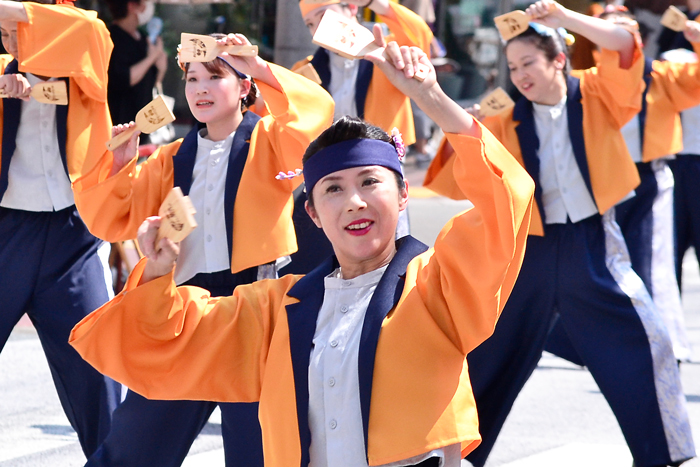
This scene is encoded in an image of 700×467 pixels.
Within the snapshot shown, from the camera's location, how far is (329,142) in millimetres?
2660

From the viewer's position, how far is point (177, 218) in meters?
2.42

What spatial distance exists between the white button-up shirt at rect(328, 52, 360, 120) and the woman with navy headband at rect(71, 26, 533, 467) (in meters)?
2.59

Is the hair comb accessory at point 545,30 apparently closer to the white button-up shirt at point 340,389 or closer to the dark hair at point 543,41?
the dark hair at point 543,41

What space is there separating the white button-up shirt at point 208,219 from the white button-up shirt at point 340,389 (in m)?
1.18

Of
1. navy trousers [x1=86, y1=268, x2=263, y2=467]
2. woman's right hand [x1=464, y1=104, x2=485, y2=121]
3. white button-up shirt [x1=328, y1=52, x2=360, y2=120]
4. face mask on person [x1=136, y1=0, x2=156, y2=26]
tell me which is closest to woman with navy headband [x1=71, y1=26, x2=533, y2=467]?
navy trousers [x1=86, y1=268, x2=263, y2=467]

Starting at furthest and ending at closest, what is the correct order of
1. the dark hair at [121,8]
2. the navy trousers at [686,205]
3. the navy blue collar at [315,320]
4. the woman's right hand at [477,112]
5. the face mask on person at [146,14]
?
the face mask on person at [146,14], the dark hair at [121,8], the navy trousers at [686,205], the woman's right hand at [477,112], the navy blue collar at [315,320]

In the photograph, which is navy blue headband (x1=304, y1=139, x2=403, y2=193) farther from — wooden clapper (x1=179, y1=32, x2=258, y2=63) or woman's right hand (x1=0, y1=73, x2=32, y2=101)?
woman's right hand (x1=0, y1=73, x2=32, y2=101)

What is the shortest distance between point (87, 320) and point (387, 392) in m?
0.79

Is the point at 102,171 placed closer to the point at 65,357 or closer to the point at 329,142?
the point at 65,357

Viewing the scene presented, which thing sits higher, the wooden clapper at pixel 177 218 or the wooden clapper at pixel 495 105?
the wooden clapper at pixel 177 218

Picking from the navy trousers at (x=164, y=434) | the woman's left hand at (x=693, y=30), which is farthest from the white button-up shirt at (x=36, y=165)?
the woman's left hand at (x=693, y=30)

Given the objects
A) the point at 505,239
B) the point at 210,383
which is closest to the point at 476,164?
the point at 505,239

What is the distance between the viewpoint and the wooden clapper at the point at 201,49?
344 centimetres

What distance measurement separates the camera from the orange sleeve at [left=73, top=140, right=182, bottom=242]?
3619 millimetres
